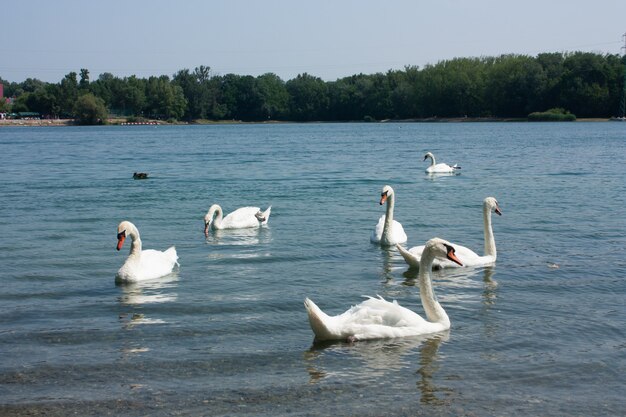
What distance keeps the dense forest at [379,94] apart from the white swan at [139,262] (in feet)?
394

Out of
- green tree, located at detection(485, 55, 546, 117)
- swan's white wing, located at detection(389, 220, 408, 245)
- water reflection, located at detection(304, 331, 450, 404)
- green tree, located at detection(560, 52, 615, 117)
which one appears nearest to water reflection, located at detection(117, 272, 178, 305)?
water reflection, located at detection(304, 331, 450, 404)

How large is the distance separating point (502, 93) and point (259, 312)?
134 m

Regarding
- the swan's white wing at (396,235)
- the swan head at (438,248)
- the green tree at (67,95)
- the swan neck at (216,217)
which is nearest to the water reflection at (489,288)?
the swan head at (438,248)

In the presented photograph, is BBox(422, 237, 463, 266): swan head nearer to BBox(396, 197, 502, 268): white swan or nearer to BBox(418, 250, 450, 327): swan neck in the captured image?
BBox(418, 250, 450, 327): swan neck

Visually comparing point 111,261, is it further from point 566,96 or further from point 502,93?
point 502,93

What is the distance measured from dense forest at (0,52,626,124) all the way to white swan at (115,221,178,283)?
120 metres

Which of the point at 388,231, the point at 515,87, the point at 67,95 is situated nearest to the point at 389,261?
the point at 388,231

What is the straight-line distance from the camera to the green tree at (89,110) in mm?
157125

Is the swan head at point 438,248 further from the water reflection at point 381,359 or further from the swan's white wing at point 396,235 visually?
the swan's white wing at point 396,235

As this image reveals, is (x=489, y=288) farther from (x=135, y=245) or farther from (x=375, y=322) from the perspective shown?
(x=135, y=245)

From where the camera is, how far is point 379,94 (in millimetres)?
171625

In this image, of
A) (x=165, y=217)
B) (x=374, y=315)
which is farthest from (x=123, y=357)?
(x=165, y=217)

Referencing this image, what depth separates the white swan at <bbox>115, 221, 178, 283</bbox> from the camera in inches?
497

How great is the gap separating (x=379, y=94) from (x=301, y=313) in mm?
163503
